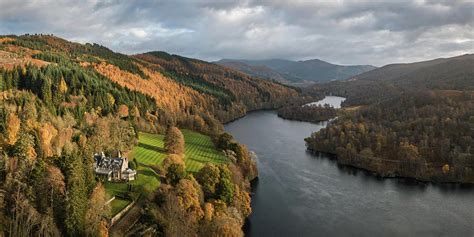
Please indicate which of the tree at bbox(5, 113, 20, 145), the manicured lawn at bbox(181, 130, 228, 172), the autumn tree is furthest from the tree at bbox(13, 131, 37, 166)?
the manicured lawn at bbox(181, 130, 228, 172)

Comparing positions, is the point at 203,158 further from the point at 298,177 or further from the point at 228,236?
the point at 228,236

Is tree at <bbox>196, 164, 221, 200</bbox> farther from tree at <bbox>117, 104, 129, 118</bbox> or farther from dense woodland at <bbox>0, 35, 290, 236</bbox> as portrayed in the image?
tree at <bbox>117, 104, 129, 118</bbox>

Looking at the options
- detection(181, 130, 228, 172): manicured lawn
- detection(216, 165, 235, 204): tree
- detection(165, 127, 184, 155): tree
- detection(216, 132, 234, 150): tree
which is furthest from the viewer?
detection(216, 132, 234, 150): tree

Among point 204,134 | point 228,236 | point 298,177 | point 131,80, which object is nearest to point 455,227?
point 298,177

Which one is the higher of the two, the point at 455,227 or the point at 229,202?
the point at 229,202

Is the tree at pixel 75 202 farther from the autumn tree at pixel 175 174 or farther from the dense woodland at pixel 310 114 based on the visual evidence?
the dense woodland at pixel 310 114

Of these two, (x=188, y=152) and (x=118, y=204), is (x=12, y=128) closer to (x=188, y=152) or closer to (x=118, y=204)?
(x=118, y=204)
